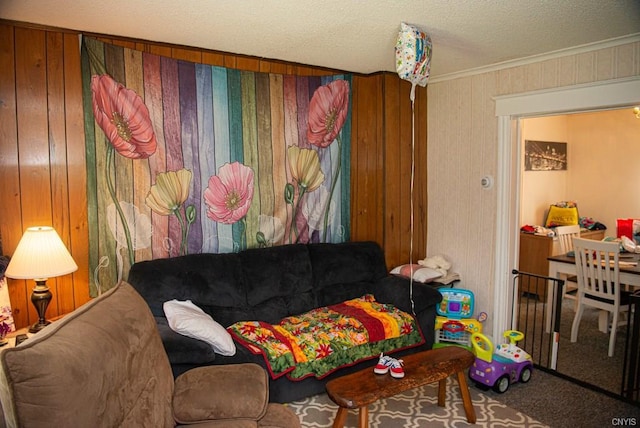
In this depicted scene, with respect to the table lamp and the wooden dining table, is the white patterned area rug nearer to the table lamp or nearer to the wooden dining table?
→ the wooden dining table

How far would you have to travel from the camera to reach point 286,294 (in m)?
3.57

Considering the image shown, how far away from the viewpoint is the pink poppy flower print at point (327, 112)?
3.97 metres

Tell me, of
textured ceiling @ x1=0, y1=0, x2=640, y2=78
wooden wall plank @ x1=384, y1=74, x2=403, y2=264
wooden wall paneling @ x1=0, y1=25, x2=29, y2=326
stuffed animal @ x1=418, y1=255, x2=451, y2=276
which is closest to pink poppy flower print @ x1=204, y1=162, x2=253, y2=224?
textured ceiling @ x1=0, y1=0, x2=640, y2=78

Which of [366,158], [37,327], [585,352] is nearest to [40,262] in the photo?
[37,327]

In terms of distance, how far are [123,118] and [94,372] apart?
1.99 meters

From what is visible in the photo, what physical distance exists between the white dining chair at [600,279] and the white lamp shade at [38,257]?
4.01 meters

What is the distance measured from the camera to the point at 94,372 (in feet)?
5.10

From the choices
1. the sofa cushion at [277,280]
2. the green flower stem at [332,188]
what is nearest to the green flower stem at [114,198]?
the sofa cushion at [277,280]

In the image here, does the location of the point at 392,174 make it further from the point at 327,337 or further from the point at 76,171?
the point at 76,171

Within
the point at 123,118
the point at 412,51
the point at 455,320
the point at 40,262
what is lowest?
the point at 455,320

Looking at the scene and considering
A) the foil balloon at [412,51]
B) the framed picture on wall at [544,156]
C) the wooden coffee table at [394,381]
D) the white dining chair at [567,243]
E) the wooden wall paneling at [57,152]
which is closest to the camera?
the wooden coffee table at [394,381]

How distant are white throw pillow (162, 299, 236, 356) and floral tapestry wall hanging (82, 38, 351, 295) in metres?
0.63


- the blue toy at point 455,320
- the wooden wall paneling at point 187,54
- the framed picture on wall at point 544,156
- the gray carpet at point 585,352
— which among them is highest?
the wooden wall paneling at point 187,54

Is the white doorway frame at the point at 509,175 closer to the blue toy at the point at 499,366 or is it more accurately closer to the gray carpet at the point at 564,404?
the blue toy at the point at 499,366
